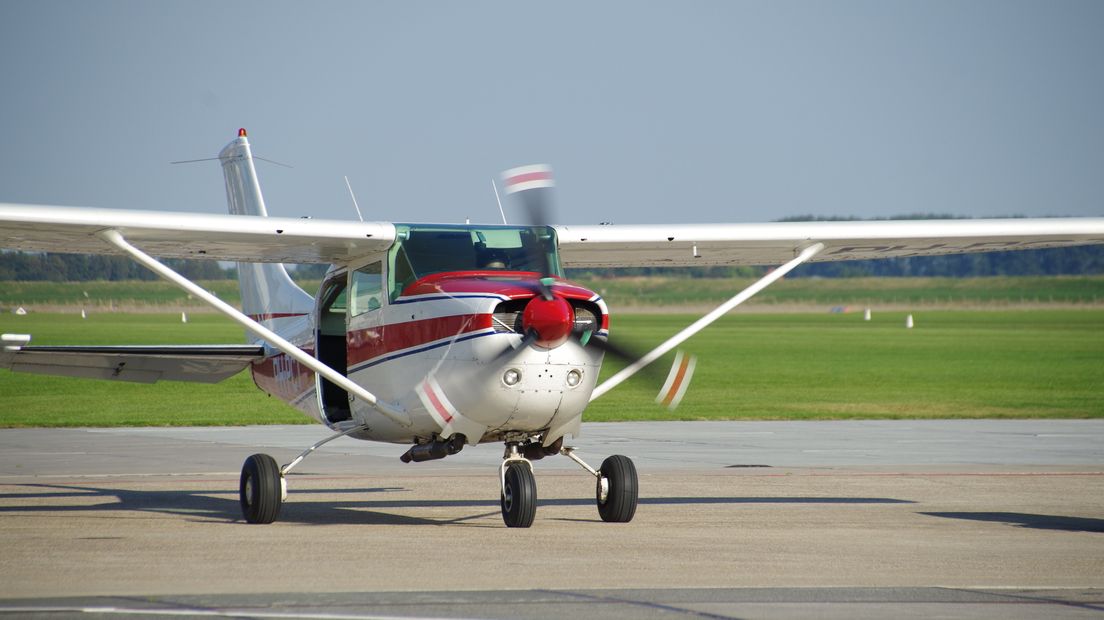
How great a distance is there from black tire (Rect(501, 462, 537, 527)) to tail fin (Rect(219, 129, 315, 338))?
4481 mm

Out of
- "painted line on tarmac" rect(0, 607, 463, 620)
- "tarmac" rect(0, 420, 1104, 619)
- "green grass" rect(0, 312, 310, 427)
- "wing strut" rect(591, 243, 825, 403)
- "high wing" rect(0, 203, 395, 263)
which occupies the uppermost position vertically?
"high wing" rect(0, 203, 395, 263)

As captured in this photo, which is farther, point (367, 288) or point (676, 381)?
point (367, 288)

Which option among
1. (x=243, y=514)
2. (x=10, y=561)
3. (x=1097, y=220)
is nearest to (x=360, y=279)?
(x=243, y=514)

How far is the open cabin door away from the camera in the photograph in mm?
12492

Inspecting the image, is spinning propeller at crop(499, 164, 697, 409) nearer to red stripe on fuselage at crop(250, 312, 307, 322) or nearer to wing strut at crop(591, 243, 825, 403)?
wing strut at crop(591, 243, 825, 403)

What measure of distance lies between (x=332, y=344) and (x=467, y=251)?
283 cm

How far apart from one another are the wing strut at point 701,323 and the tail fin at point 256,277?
4165 mm

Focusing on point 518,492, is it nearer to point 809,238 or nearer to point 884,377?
point 809,238

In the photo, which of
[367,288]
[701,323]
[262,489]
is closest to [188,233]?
[367,288]

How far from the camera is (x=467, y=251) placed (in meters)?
11.0

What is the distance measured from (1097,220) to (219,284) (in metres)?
28.4

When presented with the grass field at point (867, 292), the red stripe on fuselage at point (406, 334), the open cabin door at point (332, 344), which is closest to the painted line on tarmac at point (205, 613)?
the red stripe on fuselage at point (406, 334)

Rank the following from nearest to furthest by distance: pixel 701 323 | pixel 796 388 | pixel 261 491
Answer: pixel 261 491 < pixel 701 323 < pixel 796 388

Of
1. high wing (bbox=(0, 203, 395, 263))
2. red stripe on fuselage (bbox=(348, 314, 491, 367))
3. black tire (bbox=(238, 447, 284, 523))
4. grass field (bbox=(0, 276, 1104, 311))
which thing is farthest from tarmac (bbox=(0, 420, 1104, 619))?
grass field (bbox=(0, 276, 1104, 311))
